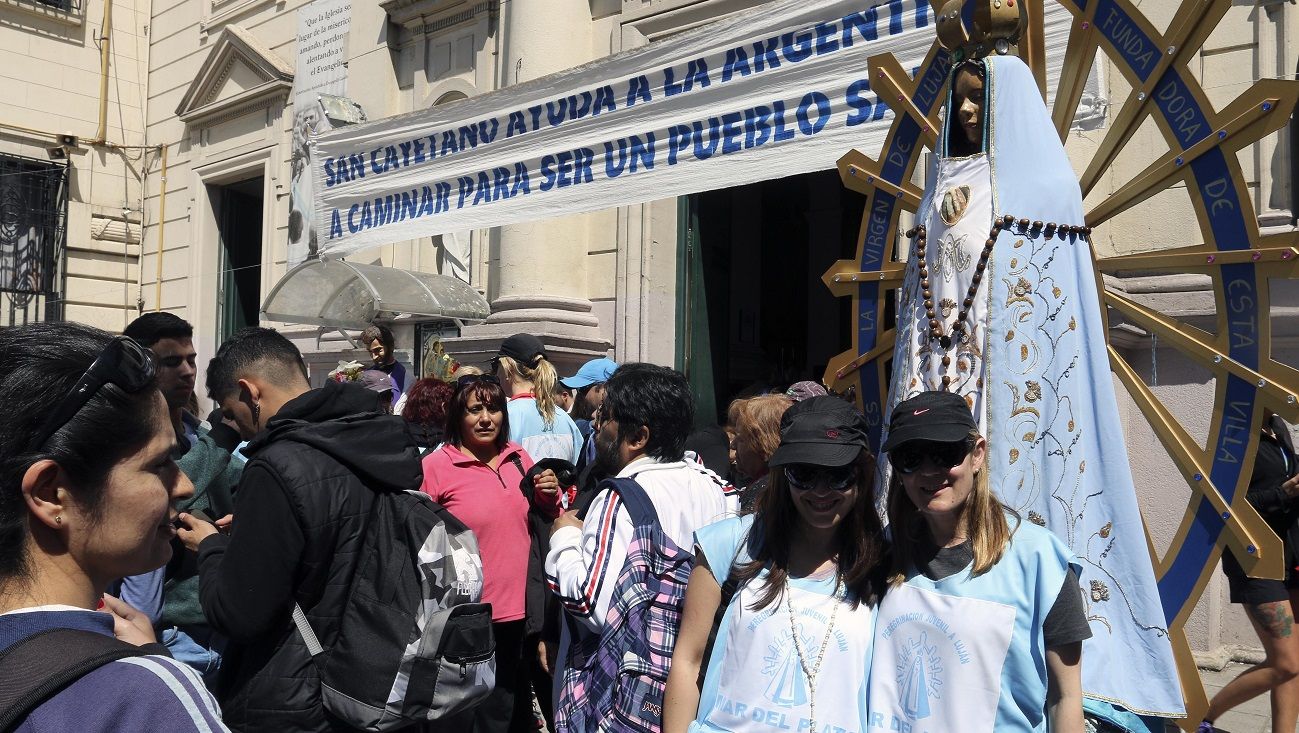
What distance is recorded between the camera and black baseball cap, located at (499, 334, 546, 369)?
5583 mm

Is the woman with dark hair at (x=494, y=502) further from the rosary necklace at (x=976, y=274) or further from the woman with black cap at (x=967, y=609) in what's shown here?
the woman with black cap at (x=967, y=609)

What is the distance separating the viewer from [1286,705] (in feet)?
13.6

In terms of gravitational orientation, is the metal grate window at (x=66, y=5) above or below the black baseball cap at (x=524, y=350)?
above

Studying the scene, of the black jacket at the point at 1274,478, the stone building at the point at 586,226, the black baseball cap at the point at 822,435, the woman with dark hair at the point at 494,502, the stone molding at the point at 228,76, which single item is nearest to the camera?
the black baseball cap at the point at 822,435

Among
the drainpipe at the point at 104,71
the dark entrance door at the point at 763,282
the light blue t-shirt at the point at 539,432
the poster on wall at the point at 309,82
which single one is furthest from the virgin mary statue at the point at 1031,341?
the drainpipe at the point at 104,71

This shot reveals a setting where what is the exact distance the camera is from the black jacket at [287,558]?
2.50 meters

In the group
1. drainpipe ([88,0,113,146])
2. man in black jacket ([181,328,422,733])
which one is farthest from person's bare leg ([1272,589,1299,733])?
drainpipe ([88,0,113,146])

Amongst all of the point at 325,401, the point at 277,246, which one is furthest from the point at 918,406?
the point at 277,246

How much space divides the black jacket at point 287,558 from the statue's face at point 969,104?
1808 millimetres

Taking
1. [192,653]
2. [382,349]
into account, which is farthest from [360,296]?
[192,653]

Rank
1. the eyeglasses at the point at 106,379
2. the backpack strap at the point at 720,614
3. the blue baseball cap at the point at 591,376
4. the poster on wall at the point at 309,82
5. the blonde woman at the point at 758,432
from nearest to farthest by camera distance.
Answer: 1. the eyeglasses at the point at 106,379
2. the backpack strap at the point at 720,614
3. the blonde woman at the point at 758,432
4. the blue baseball cap at the point at 591,376
5. the poster on wall at the point at 309,82

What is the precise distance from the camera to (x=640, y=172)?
14.4 ft

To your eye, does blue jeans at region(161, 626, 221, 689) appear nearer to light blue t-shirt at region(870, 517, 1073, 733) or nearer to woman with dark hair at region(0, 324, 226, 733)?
woman with dark hair at region(0, 324, 226, 733)

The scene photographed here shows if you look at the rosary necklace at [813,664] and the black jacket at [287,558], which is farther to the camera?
the black jacket at [287,558]
